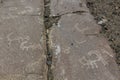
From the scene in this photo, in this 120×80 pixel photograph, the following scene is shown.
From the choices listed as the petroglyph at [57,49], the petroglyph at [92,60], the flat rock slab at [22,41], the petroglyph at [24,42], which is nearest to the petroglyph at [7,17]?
the flat rock slab at [22,41]

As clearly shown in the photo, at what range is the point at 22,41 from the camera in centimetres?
177

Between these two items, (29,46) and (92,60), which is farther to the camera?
(29,46)

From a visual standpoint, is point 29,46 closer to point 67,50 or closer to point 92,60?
point 67,50

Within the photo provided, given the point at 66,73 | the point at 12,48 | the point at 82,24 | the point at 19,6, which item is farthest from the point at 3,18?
the point at 66,73

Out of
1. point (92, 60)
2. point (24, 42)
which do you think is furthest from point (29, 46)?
point (92, 60)

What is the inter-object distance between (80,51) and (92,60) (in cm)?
11

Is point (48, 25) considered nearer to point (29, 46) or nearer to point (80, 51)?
point (29, 46)

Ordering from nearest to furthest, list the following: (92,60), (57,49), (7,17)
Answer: (92,60)
(57,49)
(7,17)

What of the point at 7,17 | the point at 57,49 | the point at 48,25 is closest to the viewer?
the point at 57,49

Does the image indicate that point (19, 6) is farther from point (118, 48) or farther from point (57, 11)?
point (118, 48)

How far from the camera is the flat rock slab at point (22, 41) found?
4.99ft

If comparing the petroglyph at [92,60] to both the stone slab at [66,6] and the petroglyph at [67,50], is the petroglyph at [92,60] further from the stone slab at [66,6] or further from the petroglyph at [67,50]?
the stone slab at [66,6]

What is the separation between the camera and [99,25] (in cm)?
190

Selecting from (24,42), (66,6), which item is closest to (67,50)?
(24,42)
